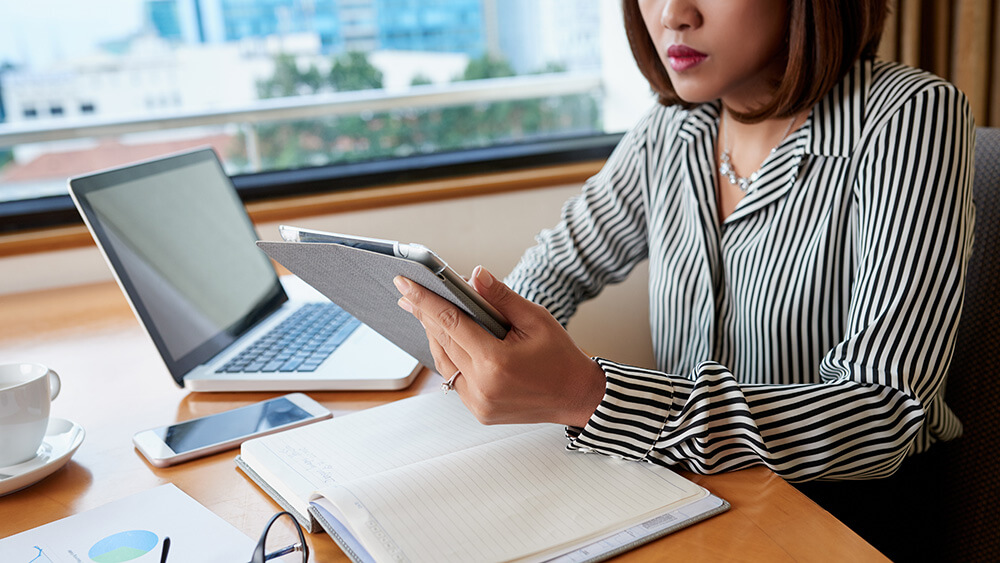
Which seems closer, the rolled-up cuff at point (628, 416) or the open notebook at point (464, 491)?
the open notebook at point (464, 491)

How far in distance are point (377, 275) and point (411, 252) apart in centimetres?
9

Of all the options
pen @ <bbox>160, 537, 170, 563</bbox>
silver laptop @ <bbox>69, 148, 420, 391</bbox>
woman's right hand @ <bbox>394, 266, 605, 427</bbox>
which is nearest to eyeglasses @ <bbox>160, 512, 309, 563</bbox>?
pen @ <bbox>160, 537, 170, 563</bbox>

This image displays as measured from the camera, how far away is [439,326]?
0.64 metres

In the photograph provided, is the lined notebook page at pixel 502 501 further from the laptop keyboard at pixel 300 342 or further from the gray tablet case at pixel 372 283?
the laptop keyboard at pixel 300 342

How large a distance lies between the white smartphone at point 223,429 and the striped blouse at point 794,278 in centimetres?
30

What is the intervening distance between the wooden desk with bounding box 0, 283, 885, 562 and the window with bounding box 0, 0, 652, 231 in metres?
0.65

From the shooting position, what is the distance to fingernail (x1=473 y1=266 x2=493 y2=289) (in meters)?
0.63

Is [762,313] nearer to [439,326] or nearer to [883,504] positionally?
[883,504]

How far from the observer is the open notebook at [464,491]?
0.54 m

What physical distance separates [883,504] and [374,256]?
30.1 inches

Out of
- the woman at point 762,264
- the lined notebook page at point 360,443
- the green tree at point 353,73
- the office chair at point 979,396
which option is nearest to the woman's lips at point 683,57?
the woman at point 762,264

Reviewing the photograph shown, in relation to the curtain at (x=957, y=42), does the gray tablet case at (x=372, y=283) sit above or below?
below

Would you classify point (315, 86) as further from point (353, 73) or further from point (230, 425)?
point (230, 425)

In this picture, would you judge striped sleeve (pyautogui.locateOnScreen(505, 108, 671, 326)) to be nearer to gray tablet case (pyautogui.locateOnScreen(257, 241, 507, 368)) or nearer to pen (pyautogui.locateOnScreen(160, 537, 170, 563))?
gray tablet case (pyautogui.locateOnScreen(257, 241, 507, 368))
